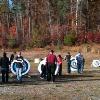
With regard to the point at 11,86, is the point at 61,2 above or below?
above

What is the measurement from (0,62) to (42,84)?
2610 millimetres

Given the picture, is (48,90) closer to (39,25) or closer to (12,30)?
(39,25)

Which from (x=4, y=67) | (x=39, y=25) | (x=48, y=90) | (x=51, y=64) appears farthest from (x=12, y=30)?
(x=48, y=90)

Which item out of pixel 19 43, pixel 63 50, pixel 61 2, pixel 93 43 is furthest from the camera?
pixel 61 2

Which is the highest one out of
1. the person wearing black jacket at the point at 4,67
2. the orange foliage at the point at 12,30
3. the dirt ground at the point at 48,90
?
the orange foliage at the point at 12,30

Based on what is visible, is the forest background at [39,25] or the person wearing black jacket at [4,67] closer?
the person wearing black jacket at [4,67]

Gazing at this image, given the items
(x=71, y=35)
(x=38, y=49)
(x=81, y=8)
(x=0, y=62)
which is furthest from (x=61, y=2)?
(x=0, y=62)

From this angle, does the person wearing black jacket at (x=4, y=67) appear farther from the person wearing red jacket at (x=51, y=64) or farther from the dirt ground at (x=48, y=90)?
the person wearing red jacket at (x=51, y=64)

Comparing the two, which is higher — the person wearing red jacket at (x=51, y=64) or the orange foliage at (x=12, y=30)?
the orange foliage at (x=12, y=30)

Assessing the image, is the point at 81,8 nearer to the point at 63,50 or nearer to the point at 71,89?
the point at 63,50

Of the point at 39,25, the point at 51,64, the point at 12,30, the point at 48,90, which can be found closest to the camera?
the point at 48,90

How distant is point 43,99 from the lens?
19.6 m

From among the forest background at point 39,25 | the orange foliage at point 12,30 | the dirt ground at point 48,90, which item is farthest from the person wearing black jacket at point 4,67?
the orange foliage at point 12,30

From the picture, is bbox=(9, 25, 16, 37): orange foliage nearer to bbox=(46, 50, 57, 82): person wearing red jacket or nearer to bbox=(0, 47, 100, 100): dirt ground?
bbox=(0, 47, 100, 100): dirt ground
